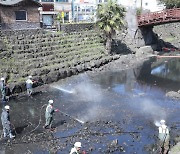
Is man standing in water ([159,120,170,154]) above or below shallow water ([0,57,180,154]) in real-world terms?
above

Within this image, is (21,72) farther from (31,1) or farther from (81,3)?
(81,3)

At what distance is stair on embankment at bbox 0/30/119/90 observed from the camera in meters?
34.5

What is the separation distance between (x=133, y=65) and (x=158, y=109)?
2033 centimetres

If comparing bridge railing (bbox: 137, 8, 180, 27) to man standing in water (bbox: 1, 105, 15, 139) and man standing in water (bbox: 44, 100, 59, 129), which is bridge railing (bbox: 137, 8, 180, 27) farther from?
man standing in water (bbox: 1, 105, 15, 139)

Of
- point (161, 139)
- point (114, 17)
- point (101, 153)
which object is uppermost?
point (114, 17)

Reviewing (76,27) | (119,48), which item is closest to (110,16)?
(76,27)

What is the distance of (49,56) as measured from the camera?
3997 centimetres

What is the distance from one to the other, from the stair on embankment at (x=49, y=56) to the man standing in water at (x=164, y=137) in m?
18.4

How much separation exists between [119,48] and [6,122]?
3590 cm

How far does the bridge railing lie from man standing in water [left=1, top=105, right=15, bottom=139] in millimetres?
37532

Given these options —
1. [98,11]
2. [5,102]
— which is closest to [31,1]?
[98,11]

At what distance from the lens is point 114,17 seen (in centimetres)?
4578

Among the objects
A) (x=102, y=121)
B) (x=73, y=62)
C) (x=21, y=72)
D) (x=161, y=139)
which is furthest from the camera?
(x=73, y=62)

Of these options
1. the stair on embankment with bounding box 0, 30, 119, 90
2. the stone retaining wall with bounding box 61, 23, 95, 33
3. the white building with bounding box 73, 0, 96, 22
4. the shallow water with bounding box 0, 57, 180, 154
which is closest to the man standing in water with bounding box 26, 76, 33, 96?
the shallow water with bounding box 0, 57, 180, 154
